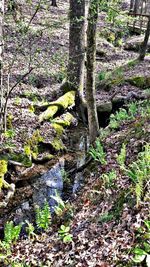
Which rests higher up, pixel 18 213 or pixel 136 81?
pixel 136 81

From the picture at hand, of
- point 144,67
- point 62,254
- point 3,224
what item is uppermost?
point 144,67

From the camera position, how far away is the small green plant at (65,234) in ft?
16.4

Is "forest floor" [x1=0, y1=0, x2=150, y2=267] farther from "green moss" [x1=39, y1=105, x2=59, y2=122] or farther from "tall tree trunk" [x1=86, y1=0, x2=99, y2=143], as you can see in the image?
"tall tree trunk" [x1=86, y1=0, x2=99, y2=143]

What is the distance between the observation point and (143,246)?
Answer: 4.12 m

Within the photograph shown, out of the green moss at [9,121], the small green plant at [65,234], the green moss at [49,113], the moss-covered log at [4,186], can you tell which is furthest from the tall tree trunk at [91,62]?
the small green plant at [65,234]

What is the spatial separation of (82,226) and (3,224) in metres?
2.08

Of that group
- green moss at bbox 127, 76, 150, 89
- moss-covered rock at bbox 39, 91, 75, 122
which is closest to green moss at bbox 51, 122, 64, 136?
moss-covered rock at bbox 39, 91, 75, 122

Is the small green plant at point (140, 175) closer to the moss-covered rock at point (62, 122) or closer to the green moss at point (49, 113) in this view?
the moss-covered rock at point (62, 122)

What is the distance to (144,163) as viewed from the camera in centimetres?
564

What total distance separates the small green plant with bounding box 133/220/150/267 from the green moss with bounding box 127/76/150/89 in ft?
32.1

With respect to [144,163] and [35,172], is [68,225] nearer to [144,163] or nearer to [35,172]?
[144,163]

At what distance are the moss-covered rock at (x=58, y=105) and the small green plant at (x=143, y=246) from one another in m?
6.73

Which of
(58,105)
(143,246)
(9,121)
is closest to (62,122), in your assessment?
(58,105)

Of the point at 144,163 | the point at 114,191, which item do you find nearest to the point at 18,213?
the point at 114,191
